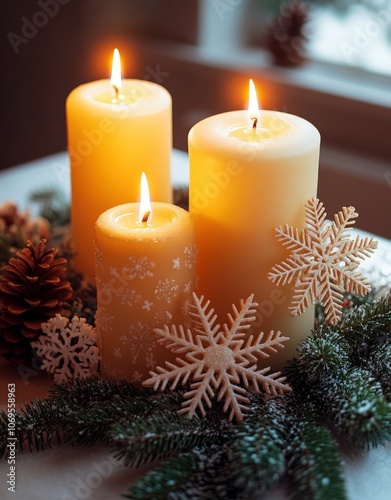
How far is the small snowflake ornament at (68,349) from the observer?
0.72 m

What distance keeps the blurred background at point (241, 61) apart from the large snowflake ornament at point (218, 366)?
34.4 inches

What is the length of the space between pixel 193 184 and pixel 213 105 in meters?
1.27

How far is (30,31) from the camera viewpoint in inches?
85.8

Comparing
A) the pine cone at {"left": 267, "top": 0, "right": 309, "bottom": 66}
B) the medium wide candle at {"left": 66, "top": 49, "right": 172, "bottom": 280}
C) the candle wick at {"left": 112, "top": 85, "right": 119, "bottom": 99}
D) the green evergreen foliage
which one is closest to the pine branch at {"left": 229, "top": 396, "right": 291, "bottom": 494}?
the green evergreen foliage

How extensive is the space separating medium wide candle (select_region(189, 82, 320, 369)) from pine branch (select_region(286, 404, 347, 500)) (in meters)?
0.11

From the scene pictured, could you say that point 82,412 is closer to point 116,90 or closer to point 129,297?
point 129,297

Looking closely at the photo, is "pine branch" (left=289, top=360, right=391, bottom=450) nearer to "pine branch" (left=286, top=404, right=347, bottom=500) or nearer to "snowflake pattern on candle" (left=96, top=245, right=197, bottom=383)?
"pine branch" (left=286, top=404, right=347, bottom=500)

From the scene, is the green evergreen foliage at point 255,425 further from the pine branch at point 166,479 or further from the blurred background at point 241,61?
the blurred background at point 241,61

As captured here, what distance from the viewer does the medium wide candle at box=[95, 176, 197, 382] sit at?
65 cm

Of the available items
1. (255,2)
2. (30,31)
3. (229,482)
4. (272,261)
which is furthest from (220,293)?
(30,31)

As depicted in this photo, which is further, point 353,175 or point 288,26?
point 288,26

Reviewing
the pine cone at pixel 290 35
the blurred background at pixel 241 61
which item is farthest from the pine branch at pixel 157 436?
the pine cone at pixel 290 35

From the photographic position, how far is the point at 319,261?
0.68 meters

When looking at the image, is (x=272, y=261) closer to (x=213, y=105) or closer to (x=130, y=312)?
(x=130, y=312)
